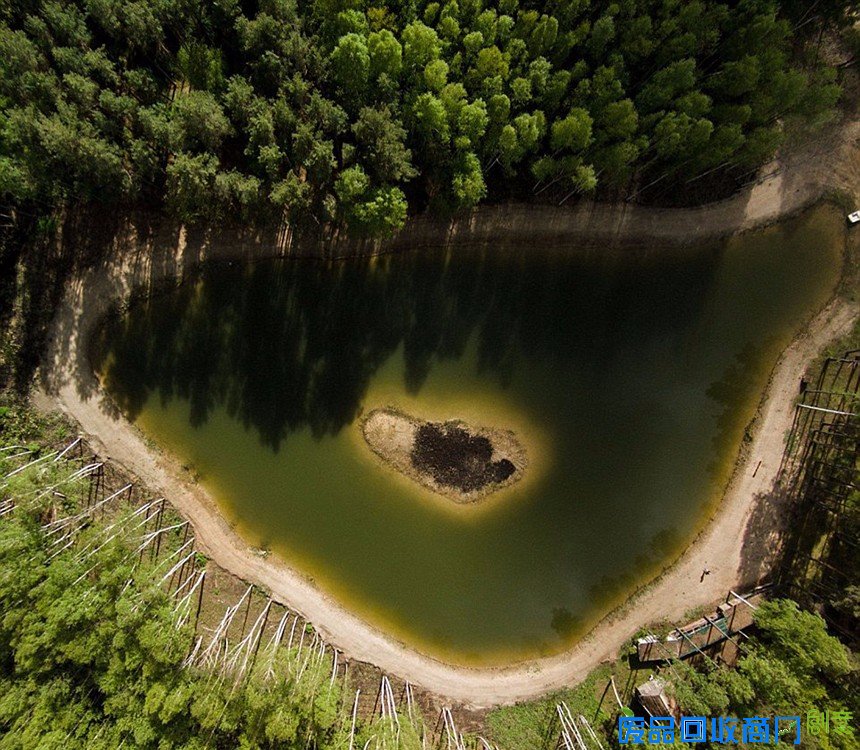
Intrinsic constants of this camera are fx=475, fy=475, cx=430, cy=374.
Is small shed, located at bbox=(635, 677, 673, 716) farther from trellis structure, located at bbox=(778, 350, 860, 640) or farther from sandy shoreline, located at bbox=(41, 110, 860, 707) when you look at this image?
trellis structure, located at bbox=(778, 350, 860, 640)

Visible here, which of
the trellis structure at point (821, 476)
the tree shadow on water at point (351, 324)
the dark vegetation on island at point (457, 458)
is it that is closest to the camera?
the trellis structure at point (821, 476)

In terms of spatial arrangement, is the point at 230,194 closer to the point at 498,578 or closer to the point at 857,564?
the point at 498,578

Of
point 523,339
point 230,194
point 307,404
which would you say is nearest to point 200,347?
point 307,404

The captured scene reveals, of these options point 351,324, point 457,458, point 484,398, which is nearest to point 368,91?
point 351,324

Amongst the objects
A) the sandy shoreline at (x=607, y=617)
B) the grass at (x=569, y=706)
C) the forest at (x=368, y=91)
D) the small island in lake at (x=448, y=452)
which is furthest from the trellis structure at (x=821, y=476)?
the small island in lake at (x=448, y=452)

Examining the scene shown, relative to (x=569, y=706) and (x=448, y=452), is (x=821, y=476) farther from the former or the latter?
(x=448, y=452)

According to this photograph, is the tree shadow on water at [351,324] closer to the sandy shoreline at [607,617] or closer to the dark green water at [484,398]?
the dark green water at [484,398]
